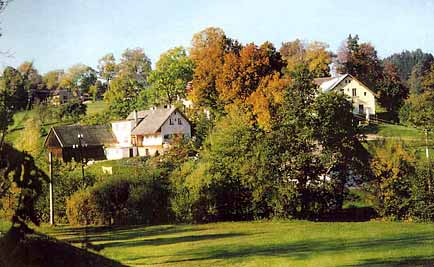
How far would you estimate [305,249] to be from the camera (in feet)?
25.1

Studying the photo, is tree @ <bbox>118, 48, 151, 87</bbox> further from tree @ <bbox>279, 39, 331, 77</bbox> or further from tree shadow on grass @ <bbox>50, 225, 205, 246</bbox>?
tree @ <bbox>279, 39, 331, 77</bbox>

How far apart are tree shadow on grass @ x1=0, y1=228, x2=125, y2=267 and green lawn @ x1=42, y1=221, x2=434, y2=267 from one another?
2418 millimetres

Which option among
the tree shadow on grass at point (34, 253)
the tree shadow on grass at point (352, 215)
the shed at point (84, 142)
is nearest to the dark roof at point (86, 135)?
the shed at point (84, 142)

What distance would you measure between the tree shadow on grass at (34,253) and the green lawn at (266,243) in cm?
242

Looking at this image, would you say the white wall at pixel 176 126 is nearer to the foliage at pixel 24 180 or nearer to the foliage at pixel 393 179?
the foliage at pixel 393 179

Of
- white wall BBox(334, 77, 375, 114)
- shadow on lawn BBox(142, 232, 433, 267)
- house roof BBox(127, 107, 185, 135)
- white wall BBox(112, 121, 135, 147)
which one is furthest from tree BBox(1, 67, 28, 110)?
white wall BBox(334, 77, 375, 114)

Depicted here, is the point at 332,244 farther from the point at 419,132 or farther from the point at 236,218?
the point at 419,132

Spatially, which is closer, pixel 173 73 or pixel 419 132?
pixel 419 132

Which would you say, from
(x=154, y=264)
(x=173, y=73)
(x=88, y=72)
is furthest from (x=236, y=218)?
(x=173, y=73)

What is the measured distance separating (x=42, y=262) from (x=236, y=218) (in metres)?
8.67

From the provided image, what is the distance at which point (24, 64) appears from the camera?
3.35 m

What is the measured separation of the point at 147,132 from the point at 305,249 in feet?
22.2

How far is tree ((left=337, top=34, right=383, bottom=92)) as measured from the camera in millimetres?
21500

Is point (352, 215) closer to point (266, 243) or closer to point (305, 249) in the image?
point (266, 243)
